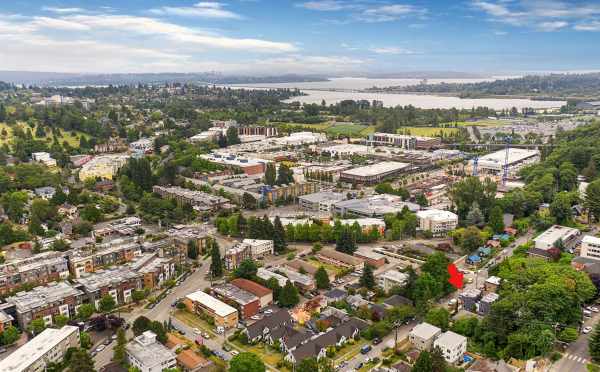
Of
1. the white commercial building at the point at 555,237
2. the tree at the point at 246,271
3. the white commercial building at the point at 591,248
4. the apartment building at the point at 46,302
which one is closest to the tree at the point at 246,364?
the tree at the point at 246,271

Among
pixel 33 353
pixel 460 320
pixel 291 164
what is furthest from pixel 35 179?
pixel 460 320

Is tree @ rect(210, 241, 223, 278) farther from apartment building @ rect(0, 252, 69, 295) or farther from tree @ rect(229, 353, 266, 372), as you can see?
tree @ rect(229, 353, 266, 372)

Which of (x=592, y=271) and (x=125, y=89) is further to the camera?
(x=125, y=89)

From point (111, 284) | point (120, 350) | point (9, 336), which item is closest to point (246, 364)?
point (120, 350)

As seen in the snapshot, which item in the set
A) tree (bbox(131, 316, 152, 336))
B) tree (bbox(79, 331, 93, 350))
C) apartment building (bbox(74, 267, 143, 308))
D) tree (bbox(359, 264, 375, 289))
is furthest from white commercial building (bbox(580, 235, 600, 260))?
tree (bbox(79, 331, 93, 350))

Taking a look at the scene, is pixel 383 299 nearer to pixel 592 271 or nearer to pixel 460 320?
pixel 460 320

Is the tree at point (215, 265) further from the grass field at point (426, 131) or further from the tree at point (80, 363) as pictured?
the grass field at point (426, 131)
